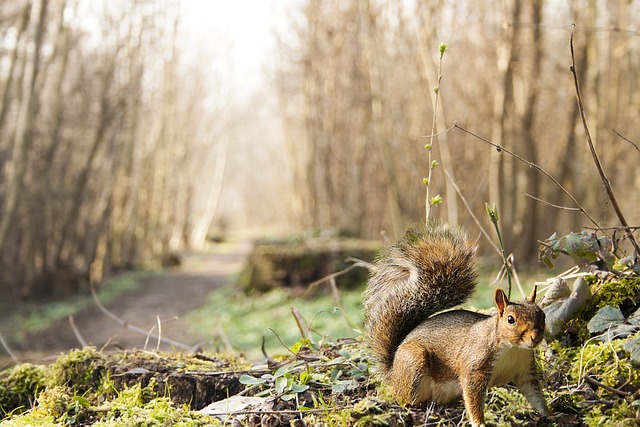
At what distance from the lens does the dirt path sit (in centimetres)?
1038

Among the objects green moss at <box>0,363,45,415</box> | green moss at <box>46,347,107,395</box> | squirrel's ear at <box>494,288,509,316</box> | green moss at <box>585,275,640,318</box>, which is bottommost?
green moss at <box>0,363,45,415</box>

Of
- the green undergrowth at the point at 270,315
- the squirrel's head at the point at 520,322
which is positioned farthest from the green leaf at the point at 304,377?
the green undergrowth at the point at 270,315

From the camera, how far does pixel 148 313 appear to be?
43.9ft

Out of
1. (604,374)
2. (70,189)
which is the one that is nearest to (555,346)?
(604,374)

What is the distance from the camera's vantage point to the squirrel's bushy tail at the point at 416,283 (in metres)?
2.11

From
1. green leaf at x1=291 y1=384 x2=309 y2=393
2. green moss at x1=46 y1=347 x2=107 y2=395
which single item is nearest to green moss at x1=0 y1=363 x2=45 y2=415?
green moss at x1=46 y1=347 x2=107 y2=395

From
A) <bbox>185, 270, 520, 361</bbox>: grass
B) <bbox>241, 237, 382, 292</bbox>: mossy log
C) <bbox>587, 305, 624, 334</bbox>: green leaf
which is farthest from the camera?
<bbox>241, 237, 382, 292</bbox>: mossy log

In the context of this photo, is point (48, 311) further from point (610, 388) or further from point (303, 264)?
point (610, 388)

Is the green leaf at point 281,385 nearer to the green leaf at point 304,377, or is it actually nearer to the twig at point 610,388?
the green leaf at point 304,377

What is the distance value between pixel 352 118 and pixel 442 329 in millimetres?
18002

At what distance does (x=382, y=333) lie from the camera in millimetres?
2170

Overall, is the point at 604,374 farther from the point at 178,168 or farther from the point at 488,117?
the point at 178,168

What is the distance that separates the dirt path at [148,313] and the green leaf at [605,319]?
3.30m

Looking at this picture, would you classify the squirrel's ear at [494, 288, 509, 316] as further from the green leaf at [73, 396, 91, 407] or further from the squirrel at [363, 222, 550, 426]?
the green leaf at [73, 396, 91, 407]
